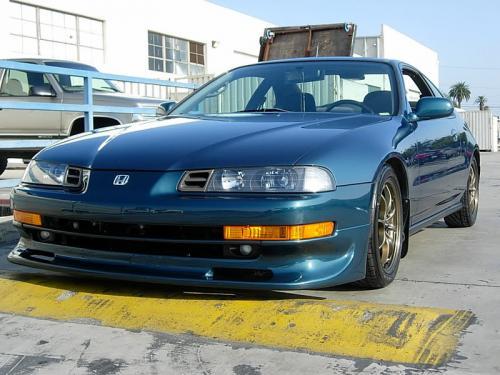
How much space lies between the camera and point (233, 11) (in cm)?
2580

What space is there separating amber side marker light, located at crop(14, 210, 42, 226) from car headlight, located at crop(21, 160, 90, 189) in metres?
0.19

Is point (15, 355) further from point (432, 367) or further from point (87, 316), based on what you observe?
point (432, 367)

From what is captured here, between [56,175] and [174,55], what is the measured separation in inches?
767

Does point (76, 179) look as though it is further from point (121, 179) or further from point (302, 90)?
point (302, 90)

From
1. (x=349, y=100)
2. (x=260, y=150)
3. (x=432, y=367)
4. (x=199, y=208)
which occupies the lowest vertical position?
(x=432, y=367)

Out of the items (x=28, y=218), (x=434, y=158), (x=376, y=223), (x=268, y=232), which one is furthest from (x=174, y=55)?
(x=268, y=232)

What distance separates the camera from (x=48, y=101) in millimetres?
9422

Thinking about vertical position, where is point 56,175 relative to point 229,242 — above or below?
above

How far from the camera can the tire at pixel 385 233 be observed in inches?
144

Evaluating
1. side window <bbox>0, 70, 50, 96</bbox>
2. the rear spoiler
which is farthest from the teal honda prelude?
the rear spoiler

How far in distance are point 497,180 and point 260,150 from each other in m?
10.1

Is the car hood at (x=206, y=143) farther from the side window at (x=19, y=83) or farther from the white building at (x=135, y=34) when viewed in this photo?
the white building at (x=135, y=34)

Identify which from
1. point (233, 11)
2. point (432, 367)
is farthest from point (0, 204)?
point (233, 11)

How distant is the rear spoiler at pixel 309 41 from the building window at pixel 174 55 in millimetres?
8896
